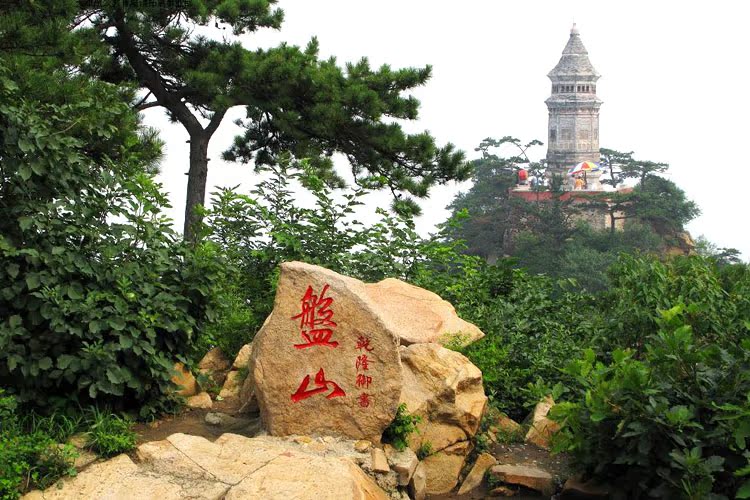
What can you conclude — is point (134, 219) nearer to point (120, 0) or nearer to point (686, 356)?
point (686, 356)

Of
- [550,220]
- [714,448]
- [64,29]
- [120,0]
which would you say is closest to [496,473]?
[714,448]

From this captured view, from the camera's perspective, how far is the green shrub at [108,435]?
4453 mm

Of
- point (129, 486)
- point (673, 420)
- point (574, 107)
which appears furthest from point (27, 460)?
point (574, 107)

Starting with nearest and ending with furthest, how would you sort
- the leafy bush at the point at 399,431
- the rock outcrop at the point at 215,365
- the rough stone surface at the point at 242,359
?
the leafy bush at the point at 399,431, the rough stone surface at the point at 242,359, the rock outcrop at the point at 215,365

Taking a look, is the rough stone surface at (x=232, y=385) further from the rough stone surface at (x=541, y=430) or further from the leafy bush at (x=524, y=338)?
the rough stone surface at (x=541, y=430)

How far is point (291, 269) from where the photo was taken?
183 inches

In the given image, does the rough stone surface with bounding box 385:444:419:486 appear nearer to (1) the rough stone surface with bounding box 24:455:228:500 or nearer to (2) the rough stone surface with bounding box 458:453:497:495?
(2) the rough stone surface with bounding box 458:453:497:495

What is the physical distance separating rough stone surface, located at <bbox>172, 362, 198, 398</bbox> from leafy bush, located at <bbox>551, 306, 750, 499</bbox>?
6.70ft

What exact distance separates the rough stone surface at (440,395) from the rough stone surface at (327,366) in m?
0.34

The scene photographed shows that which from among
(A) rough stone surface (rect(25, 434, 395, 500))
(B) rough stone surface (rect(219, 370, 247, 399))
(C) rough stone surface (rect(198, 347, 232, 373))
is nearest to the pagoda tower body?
(C) rough stone surface (rect(198, 347, 232, 373))

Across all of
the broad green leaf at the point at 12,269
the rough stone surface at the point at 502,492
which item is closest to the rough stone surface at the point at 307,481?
the rough stone surface at the point at 502,492

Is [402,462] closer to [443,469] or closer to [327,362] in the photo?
[443,469]

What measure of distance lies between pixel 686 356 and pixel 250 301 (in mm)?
2995

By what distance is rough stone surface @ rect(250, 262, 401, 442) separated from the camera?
14.9 feet
